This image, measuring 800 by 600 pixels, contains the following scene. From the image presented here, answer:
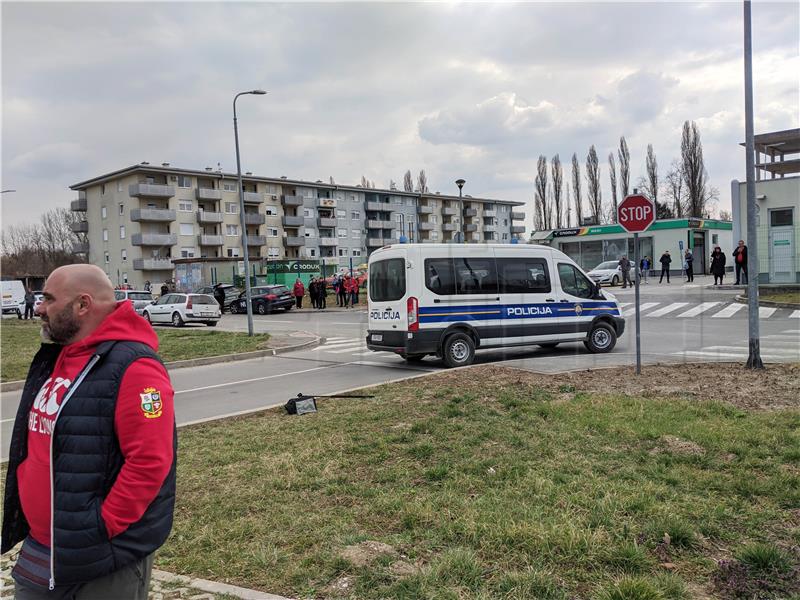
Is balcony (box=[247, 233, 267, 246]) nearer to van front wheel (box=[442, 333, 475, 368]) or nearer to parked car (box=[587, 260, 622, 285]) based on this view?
parked car (box=[587, 260, 622, 285])

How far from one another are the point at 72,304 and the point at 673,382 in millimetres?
8427

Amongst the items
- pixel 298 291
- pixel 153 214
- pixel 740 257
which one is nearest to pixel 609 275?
pixel 740 257

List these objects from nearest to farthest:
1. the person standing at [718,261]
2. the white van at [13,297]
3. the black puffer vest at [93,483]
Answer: the black puffer vest at [93,483]
the person standing at [718,261]
the white van at [13,297]

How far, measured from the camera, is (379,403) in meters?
8.44

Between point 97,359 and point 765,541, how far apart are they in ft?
12.4

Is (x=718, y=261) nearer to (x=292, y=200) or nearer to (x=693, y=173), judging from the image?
(x=693, y=173)

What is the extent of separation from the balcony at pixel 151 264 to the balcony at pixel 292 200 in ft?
62.1

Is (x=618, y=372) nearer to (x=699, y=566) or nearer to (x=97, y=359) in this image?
(x=699, y=566)

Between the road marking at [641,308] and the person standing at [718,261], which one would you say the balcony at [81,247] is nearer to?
the road marking at [641,308]

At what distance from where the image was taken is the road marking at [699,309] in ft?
72.7

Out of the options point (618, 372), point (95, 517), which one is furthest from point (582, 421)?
point (95, 517)

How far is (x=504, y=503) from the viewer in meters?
4.44

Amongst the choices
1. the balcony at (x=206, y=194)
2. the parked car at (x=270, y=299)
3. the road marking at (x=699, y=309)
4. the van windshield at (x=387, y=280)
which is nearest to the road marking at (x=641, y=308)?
the road marking at (x=699, y=309)

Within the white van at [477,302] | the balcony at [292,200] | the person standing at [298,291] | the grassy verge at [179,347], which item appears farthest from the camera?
the balcony at [292,200]
